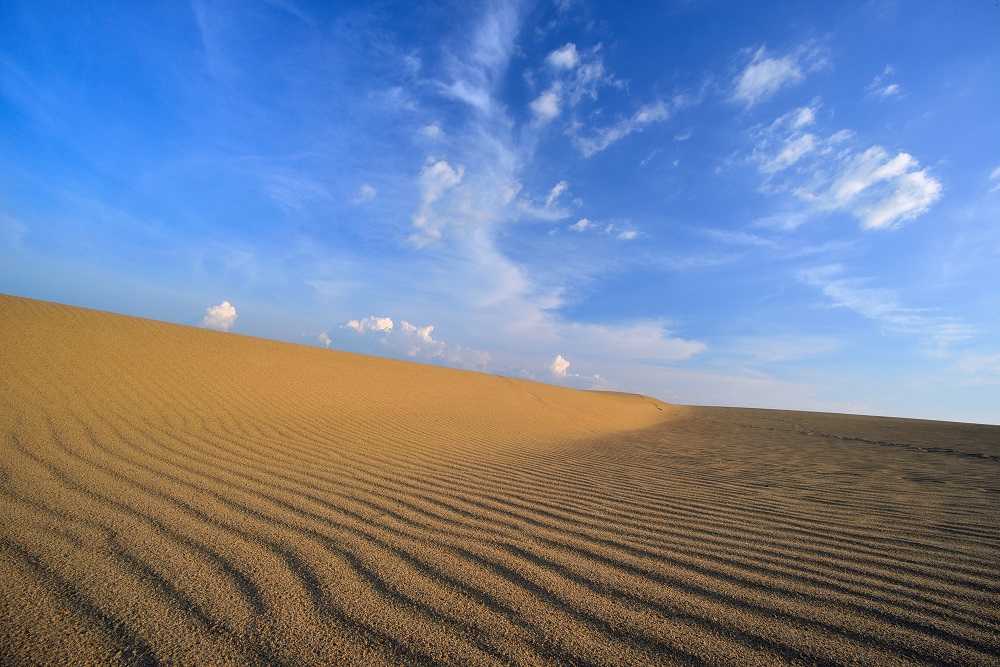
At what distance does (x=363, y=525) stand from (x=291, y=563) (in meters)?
0.67

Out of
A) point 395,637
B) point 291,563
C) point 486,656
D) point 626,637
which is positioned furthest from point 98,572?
point 626,637

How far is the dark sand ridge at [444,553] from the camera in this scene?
5.54ft

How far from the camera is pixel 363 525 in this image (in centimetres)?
294

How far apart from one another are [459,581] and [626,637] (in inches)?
33.0

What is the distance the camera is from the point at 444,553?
99.8 inches

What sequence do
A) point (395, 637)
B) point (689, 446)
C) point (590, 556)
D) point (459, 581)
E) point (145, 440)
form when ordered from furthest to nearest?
point (689, 446)
point (145, 440)
point (590, 556)
point (459, 581)
point (395, 637)

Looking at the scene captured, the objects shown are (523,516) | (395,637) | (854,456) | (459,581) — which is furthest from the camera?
(854,456)

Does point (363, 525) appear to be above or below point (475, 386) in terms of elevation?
below

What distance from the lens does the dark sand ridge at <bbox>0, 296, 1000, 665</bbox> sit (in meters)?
1.69

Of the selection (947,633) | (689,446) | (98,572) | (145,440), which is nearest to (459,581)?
(98,572)

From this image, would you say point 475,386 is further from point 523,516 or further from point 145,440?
point 523,516

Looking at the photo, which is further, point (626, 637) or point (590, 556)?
point (590, 556)

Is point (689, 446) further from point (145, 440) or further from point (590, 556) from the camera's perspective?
point (145, 440)

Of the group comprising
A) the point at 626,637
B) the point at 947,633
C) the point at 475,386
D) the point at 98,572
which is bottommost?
the point at 98,572
